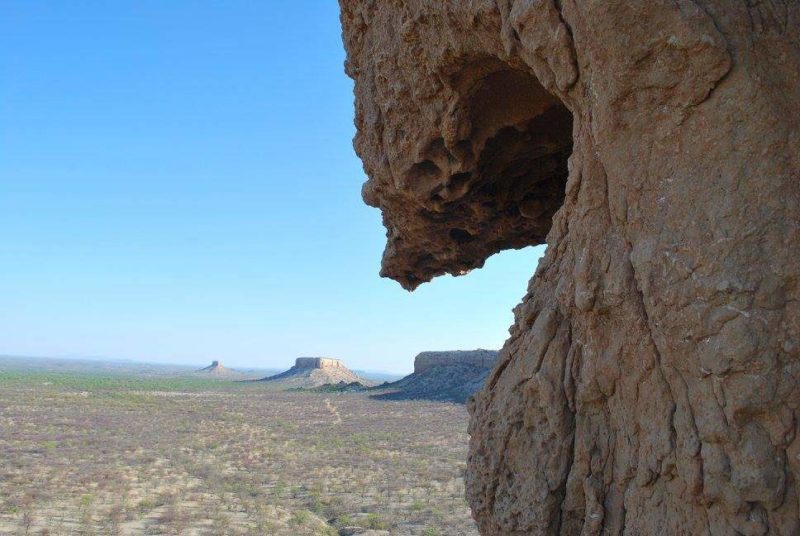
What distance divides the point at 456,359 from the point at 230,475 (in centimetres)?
3565

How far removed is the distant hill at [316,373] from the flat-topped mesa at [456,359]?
30.0 metres

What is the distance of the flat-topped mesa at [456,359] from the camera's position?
49.2 metres

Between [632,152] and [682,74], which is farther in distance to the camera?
[632,152]

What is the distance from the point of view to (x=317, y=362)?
9575cm

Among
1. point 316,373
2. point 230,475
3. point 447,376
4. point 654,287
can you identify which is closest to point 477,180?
point 654,287

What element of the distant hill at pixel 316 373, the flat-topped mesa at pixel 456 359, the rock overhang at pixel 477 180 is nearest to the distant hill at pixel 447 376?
the flat-topped mesa at pixel 456 359

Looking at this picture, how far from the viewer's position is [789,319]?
112 inches

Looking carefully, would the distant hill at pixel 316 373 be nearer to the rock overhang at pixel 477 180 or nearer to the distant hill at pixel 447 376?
the distant hill at pixel 447 376

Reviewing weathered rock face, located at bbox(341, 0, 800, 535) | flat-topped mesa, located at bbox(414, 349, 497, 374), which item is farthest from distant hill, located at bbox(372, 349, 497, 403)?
weathered rock face, located at bbox(341, 0, 800, 535)

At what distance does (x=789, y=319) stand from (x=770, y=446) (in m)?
0.58

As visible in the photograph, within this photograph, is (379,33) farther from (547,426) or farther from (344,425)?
(344,425)

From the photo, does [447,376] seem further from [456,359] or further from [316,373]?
[316,373]

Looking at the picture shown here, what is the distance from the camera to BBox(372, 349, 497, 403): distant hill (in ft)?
152

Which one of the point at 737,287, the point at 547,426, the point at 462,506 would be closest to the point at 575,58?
the point at 737,287
